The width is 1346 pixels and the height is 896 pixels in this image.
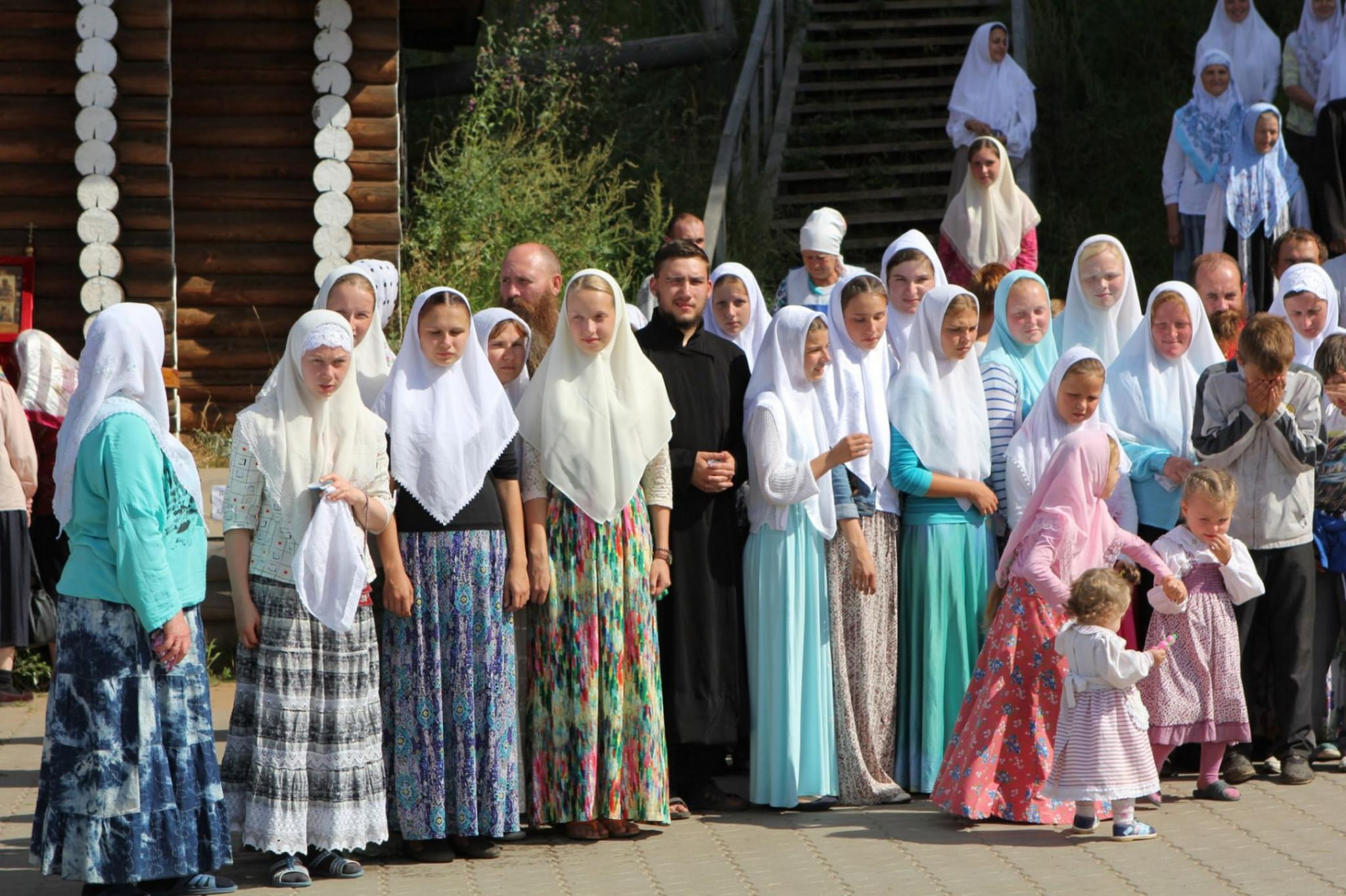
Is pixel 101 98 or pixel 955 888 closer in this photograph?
pixel 955 888

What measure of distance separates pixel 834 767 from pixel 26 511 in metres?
4.02

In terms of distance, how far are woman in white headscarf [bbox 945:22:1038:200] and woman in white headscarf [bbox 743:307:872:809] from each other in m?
6.79

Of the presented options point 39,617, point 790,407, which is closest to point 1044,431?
point 790,407

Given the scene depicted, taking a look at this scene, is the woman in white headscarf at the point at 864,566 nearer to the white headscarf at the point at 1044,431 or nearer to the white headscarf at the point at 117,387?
the white headscarf at the point at 1044,431

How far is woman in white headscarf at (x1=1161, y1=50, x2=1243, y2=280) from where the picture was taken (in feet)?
35.2

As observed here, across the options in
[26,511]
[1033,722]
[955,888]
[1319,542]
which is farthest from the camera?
[26,511]

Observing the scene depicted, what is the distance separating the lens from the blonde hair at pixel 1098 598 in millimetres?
5582

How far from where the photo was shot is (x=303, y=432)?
5293 millimetres

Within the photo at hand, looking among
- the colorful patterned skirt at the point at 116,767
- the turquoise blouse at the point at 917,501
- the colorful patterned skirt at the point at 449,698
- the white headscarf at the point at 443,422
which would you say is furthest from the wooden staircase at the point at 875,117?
the colorful patterned skirt at the point at 116,767

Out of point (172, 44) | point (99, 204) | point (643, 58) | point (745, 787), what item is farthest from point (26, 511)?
point (643, 58)

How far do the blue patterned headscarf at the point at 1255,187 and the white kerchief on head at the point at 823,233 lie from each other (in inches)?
141

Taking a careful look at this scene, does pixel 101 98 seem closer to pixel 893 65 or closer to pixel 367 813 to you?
pixel 367 813

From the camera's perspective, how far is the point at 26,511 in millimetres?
7781

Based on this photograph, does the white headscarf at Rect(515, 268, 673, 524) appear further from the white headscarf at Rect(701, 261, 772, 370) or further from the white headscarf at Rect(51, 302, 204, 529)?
the white headscarf at Rect(51, 302, 204, 529)
